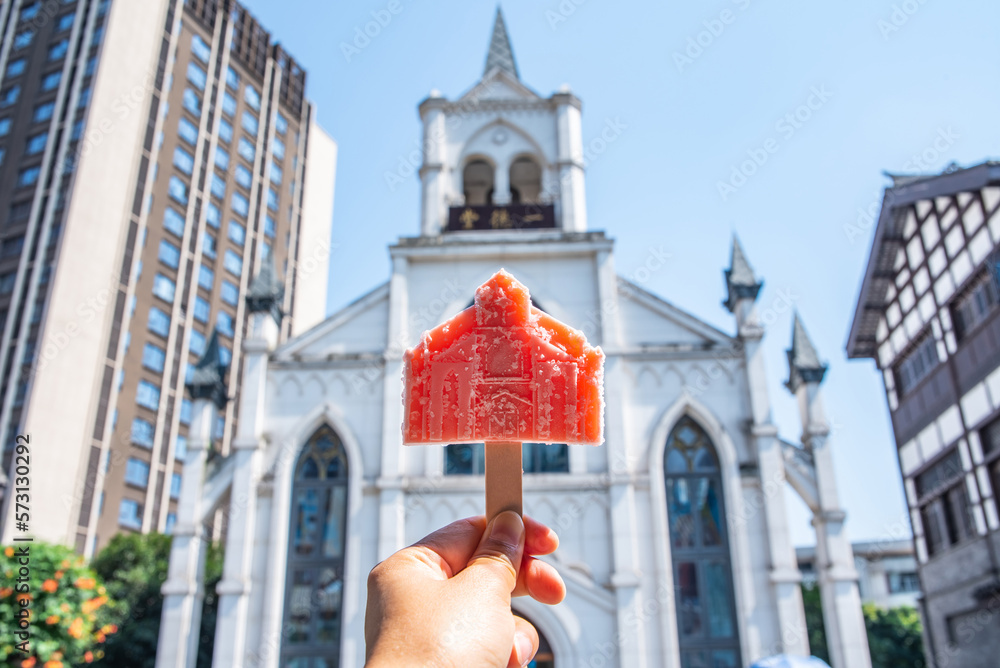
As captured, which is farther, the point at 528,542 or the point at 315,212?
the point at 315,212

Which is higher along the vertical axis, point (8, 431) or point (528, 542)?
point (8, 431)

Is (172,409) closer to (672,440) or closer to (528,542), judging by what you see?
(672,440)

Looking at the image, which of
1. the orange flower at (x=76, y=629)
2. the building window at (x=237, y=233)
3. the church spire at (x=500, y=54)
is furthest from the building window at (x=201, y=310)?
the orange flower at (x=76, y=629)

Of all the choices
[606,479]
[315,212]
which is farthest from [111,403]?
[606,479]

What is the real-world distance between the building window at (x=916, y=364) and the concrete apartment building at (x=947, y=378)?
0.12 feet

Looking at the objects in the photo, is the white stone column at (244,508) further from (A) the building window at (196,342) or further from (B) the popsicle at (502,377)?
(A) the building window at (196,342)

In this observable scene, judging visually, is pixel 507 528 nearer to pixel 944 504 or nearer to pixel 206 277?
pixel 944 504

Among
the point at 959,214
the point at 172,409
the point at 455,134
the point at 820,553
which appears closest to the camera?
the point at 820,553

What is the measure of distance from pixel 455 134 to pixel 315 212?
49.5 m

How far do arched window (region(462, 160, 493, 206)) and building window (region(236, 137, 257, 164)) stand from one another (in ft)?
134

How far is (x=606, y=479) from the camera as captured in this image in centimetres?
1644

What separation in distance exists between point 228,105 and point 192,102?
4.04 m

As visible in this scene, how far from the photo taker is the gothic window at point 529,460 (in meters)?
16.9

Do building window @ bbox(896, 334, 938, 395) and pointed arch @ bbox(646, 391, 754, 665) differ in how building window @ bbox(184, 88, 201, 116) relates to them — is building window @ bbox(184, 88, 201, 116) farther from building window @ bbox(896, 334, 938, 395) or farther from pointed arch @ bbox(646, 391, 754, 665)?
building window @ bbox(896, 334, 938, 395)
